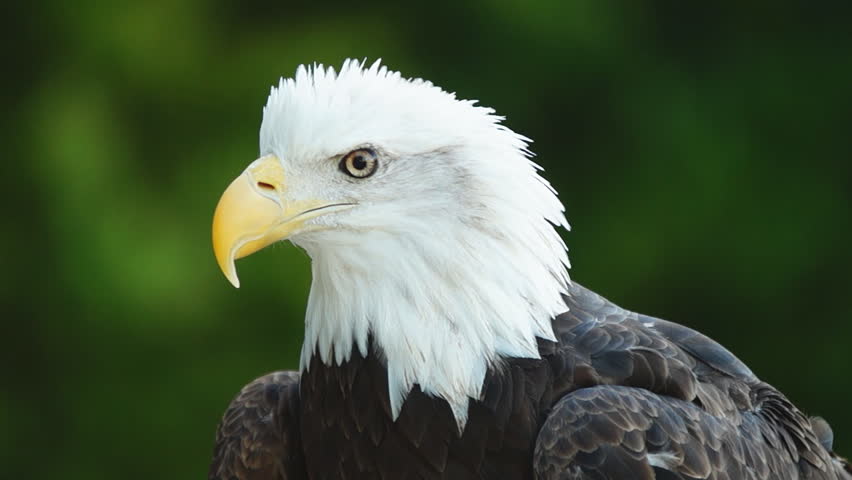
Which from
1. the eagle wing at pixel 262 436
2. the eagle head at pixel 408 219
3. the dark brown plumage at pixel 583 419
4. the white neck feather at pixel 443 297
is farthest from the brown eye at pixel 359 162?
the eagle wing at pixel 262 436

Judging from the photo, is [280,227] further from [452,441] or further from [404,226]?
[452,441]

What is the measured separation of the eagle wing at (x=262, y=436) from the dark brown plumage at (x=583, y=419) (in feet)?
0.06

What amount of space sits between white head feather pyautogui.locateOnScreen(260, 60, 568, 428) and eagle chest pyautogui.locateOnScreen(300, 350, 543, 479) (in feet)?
0.12

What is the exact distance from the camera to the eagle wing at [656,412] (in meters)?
2.41

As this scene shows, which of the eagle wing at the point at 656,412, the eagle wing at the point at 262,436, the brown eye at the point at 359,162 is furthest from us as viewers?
the eagle wing at the point at 262,436

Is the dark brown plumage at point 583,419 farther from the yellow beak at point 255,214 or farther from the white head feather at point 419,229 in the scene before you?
the yellow beak at point 255,214

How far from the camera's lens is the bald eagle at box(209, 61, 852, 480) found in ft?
8.13

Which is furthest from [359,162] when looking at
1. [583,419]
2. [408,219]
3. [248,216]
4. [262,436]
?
[262,436]

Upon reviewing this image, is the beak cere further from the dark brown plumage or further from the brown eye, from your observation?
the dark brown plumage

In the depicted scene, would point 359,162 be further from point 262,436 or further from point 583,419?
point 262,436

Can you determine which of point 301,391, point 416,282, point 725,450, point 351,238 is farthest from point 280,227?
point 725,450

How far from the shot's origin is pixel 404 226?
2.53m

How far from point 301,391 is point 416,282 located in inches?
19.6

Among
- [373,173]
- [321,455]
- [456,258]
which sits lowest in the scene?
[321,455]
